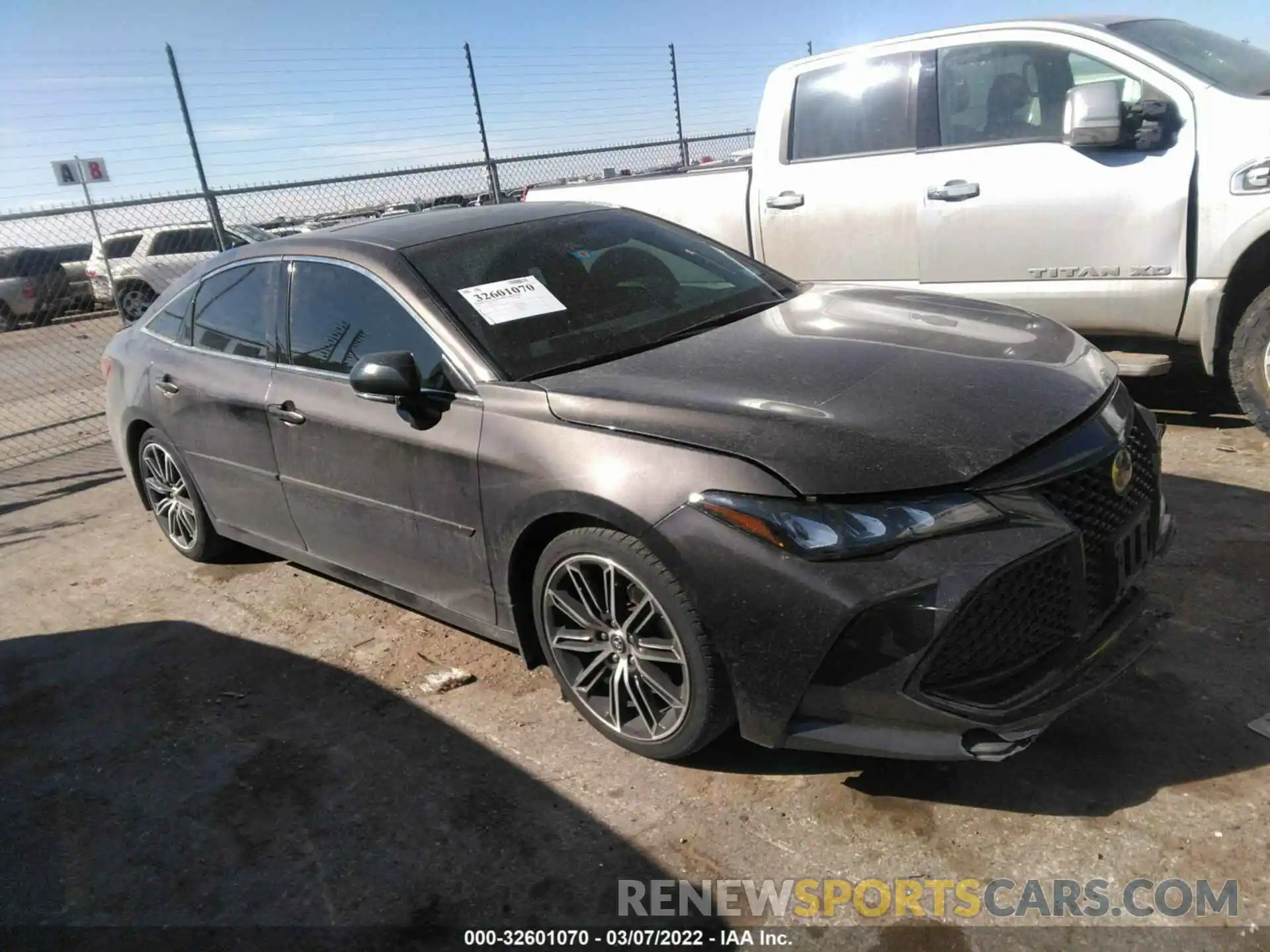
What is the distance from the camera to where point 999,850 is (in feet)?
8.03

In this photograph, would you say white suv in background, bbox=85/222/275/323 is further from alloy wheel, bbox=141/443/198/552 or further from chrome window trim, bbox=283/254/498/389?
chrome window trim, bbox=283/254/498/389

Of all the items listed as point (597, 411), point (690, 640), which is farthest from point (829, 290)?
point (690, 640)

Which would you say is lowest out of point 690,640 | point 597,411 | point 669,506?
point 690,640

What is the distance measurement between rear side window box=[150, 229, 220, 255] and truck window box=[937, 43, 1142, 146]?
40.6ft

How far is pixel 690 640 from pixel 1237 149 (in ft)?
12.3

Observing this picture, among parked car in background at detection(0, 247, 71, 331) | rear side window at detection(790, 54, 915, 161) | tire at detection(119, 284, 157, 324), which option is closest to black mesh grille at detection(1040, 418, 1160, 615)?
rear side window at detection(790, 54, 915, 161)

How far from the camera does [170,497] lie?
5.08 meters

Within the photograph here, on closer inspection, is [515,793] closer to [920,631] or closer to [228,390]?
[920,631]

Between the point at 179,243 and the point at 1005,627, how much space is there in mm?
15541

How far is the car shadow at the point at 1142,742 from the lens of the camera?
103 inches

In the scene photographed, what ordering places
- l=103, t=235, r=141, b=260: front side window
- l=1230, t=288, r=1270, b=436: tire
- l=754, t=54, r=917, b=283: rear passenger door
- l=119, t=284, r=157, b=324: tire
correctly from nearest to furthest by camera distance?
l=1230, t=288, r=1270, b=436: tire < l=754, t=54, r=917, b=283: rear passenger door < l=103, t=235, r=141, b=260: front side window < l=119, t=284, r=157, b=324: tire

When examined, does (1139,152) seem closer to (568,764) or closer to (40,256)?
(568,764)

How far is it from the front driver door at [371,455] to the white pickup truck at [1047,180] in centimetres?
320

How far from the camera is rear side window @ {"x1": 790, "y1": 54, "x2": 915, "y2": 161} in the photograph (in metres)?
5.54
